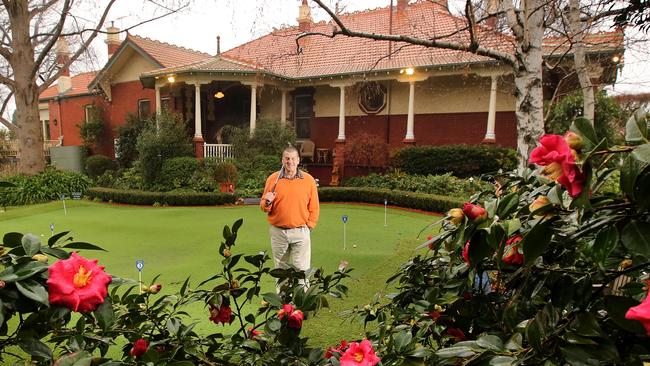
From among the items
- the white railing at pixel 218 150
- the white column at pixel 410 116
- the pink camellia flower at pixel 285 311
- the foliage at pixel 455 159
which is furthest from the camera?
the white railing at pixel 218 150

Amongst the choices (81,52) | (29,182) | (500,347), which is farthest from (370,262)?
(81,52)

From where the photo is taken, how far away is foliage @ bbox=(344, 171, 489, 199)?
36.7ft

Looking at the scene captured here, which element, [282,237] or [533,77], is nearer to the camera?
[533,77]

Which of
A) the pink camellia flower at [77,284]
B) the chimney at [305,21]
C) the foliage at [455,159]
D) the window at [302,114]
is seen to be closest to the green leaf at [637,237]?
the pink camellia flower at [77,284]

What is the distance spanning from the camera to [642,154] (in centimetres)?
59

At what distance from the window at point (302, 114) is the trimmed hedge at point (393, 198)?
5.84 meters

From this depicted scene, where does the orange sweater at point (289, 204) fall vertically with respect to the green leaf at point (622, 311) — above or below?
below

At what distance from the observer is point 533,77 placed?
3.66 meters

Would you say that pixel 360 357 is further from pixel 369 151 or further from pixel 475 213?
pixel 369 151

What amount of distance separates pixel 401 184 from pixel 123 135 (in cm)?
1254

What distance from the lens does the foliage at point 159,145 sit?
13.6 meters

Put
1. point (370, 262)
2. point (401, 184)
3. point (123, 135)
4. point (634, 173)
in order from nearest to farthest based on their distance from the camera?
point (634, 173)
point (370, 262)
point (401, 184)
point (123, 135)

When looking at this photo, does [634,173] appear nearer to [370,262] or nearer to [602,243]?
[602,243]

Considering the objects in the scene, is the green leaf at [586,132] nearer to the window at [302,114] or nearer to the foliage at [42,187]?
the foliage at [42,187]
